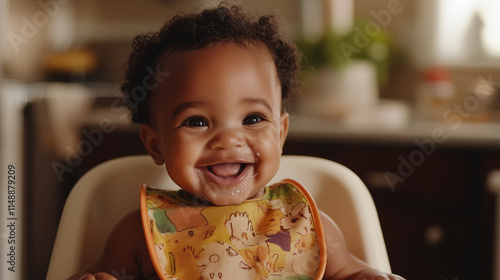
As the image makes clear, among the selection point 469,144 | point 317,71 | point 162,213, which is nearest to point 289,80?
point 162,213

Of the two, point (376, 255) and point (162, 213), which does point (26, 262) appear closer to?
point (162, 213)

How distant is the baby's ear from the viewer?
Answer: 69cm

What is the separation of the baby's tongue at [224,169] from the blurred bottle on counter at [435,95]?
4.02 feet

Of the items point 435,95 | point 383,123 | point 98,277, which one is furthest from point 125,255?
point 435,95

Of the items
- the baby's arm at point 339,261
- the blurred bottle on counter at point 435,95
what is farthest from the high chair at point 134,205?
the blurred bottle on counter at point 435,95

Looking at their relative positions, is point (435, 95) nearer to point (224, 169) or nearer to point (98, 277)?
point (224, 169)

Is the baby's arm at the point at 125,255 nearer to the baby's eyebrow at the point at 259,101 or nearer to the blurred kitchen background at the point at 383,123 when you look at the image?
the baby's eyebrow at the point at 259,101

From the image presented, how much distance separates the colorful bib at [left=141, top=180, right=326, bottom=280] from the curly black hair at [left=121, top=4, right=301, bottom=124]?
139mm

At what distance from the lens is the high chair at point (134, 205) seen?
721 millimetres

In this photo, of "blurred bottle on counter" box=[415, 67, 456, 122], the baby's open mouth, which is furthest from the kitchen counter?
the baby's open mouth

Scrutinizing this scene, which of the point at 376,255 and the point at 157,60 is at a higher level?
the point at 157,60

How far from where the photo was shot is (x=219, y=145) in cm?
59

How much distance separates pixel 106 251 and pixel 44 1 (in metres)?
1.88

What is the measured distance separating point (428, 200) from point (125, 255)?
1.03 meters
